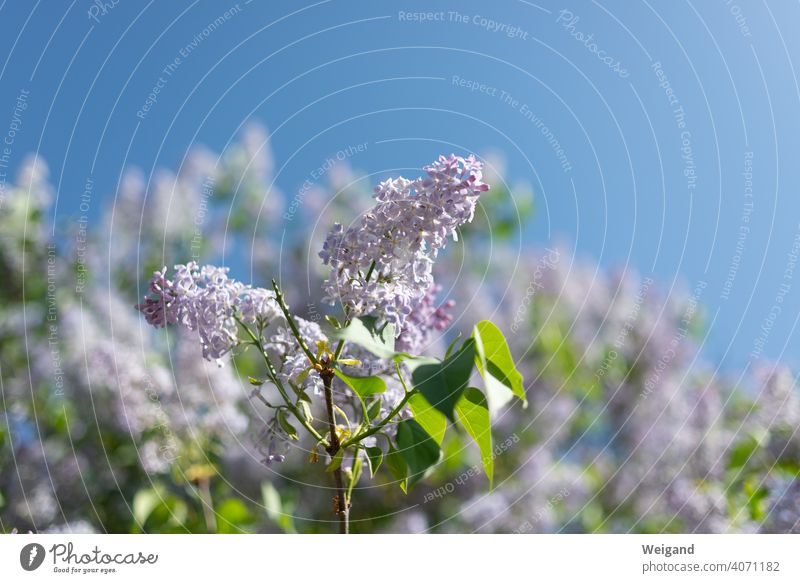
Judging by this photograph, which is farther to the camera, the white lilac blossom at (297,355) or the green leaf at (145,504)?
the green leaf at (145,504)

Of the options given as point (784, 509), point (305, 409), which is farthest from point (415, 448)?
point (784, 509)

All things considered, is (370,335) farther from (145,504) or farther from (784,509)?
(145,504)

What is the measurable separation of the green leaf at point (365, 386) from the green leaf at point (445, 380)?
0.53ft

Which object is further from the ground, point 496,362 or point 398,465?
point 496,362

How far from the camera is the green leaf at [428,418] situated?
896 mm

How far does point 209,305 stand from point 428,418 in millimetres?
325

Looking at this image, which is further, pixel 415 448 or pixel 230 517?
pixel 230 517

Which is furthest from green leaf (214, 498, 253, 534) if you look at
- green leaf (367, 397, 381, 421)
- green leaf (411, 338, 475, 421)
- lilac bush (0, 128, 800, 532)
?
green leaf (411, 338, 475, 421)

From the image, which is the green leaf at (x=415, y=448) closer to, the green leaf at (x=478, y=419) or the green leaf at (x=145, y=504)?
the green leaf at (x=478, y=419)

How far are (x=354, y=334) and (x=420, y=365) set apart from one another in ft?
0.31

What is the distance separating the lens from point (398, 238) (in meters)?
0.92
